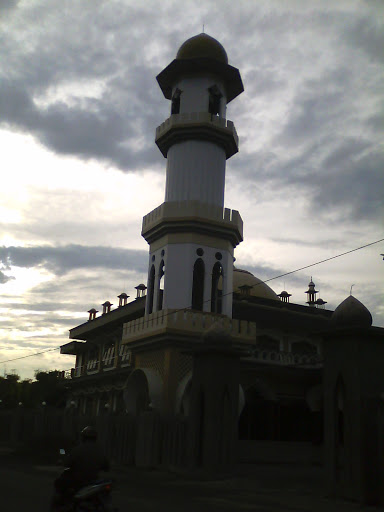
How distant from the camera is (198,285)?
21.8 m

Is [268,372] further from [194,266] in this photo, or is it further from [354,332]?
[354,332]

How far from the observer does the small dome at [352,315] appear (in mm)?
11586

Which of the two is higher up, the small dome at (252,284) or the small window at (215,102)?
the small window at (215,102)

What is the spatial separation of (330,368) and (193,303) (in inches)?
412

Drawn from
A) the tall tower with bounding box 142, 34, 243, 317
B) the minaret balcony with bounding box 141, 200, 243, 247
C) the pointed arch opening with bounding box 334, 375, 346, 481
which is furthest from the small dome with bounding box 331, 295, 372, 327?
the minaret balcony with bounding box 141, 200, 243, 247

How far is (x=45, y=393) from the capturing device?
180 ft

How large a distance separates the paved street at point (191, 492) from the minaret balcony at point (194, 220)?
9023 millimetres

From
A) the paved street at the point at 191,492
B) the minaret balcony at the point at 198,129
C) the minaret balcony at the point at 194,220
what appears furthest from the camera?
the minaret balcony at the point at 198,129

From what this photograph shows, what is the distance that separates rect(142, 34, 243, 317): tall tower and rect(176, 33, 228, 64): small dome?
42 millimetres

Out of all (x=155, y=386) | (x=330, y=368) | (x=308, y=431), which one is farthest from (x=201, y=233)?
(x=308, y=431)

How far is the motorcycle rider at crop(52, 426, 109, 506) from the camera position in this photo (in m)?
6.46

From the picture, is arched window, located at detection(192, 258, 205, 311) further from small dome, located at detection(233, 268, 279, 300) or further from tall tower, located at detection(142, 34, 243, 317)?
small dome, located at detection(233, 268, 279, 300)

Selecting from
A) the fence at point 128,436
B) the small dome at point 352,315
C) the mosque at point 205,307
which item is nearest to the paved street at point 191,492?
the fence at point 128,436

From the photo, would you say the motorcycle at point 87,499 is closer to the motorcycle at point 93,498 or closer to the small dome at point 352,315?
the motorcycle at point 93,498
